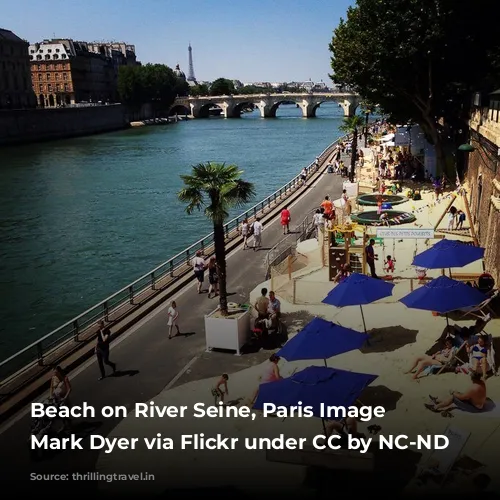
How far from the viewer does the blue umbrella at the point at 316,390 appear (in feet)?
30.0

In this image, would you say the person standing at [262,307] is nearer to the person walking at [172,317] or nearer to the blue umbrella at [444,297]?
the person walking at [172,317]

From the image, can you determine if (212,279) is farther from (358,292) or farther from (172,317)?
(358,292)

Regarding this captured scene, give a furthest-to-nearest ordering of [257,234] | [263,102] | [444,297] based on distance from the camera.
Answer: [263,102], [257,234], [444,297]

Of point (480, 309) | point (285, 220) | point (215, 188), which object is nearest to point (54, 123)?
point (285, 220)

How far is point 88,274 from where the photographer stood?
97.0ft

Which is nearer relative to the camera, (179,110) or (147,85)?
(147,85)

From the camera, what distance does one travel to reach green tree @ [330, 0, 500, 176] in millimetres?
31953

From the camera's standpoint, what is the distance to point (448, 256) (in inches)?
620

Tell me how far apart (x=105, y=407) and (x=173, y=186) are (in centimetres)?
4720

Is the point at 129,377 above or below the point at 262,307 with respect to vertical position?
below

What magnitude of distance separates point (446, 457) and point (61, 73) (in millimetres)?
161110

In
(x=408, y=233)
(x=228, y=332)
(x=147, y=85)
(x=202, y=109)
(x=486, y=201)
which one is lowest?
(x=228, y=332)

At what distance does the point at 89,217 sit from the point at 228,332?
31.9 m

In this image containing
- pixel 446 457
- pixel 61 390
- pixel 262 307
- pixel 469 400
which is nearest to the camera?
pixel 446 457
